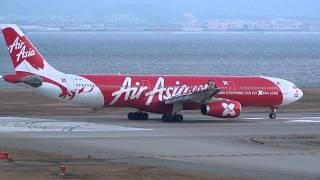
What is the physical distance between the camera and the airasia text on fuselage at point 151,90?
52.5 m

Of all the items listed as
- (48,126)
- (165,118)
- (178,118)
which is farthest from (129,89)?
(48,126)

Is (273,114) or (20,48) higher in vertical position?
(20,48)

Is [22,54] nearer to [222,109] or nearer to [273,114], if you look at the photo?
[222,109]

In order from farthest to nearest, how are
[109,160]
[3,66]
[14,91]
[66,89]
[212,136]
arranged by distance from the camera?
1. [3,66]
2. [14,91]
3. [66,89]
4. [212,136]
5. [109,160]

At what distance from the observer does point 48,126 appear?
1868 inches

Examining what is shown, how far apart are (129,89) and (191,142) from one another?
1146cm

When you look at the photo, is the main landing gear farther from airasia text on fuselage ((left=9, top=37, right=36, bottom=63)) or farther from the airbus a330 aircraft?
airasia text on fuselage ((left=9, top=37, right=36, bottom=63))

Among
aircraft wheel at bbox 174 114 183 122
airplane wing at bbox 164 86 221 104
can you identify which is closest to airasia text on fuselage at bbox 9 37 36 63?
airplane wing at bbox 164 86 221 104

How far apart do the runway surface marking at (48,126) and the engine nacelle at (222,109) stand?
5.78m

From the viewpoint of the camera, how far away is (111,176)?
30.8m

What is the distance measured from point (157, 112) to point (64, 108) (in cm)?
1050

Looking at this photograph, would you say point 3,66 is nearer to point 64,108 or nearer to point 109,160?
point 64,108

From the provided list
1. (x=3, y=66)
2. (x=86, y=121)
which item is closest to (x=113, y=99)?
(x=86, y=121)

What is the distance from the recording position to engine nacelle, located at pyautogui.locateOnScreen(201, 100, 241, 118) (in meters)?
52.1
